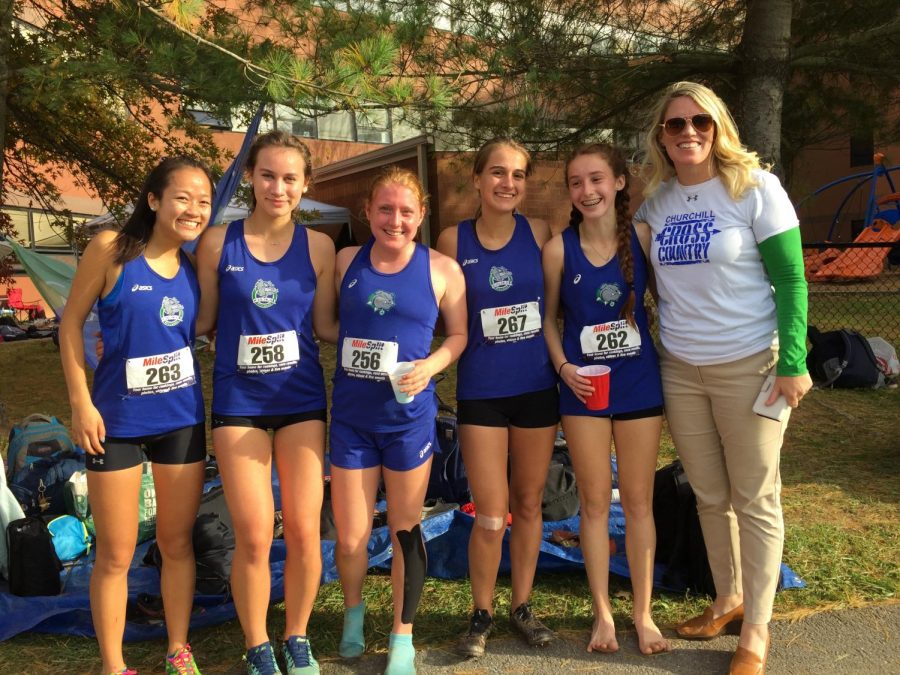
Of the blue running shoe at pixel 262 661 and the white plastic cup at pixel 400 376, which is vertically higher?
the white plastic cup at pixel 400 376

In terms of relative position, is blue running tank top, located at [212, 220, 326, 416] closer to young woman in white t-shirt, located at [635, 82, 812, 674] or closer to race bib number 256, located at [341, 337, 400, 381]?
race bib number 256, located at [341, 337, 400, 381]

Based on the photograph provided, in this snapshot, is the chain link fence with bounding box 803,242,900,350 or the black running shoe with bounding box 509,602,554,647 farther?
the chain link fence with bounding box 803,242,900,350

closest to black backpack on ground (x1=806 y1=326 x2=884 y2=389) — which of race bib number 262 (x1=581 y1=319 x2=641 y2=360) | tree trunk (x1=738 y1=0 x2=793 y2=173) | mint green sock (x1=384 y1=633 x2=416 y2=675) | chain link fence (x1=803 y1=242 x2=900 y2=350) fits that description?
tree trunk (x1=738 y1=0 x2=793 y2=173)

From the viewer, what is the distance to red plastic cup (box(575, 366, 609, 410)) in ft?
8.35

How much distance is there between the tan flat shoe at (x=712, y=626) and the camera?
2.82 m

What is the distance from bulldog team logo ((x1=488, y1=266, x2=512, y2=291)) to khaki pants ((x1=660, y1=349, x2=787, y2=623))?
64 cm

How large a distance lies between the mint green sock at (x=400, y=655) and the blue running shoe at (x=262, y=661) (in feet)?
1.28

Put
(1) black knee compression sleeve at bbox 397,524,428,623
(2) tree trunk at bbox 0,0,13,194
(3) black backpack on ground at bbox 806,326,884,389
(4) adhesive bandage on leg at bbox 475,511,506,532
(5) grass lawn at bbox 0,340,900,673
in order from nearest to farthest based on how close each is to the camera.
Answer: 1. (1) black knee compression sleeve at bbox 397,524,428,623
2. (4) adhesive bandage on leg at bbox 475,511,506,532
3. (5) grass lawn at bbox 0,340,900,673
4. (2) tree trunk at bbox 0,0,13,194
5. (3) black backpack on ground at bbox 806,326,884,389

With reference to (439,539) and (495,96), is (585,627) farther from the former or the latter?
(495,96)

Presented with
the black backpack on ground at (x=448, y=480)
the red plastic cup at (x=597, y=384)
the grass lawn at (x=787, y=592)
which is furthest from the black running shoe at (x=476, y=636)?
the black backpack on ground at (x=448, y=480)

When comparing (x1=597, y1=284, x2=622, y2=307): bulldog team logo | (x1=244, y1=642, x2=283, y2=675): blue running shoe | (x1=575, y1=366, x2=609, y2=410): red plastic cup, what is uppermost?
(x1=597, y1=284, x2=622, y2=307): bulldog team logo

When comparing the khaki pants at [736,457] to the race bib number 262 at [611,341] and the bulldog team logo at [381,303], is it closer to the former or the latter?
the race bib number 262 at [611,341]

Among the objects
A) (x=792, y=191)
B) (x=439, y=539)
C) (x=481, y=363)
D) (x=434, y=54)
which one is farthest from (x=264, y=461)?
(x=792, y=191)

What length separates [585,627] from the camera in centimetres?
297
